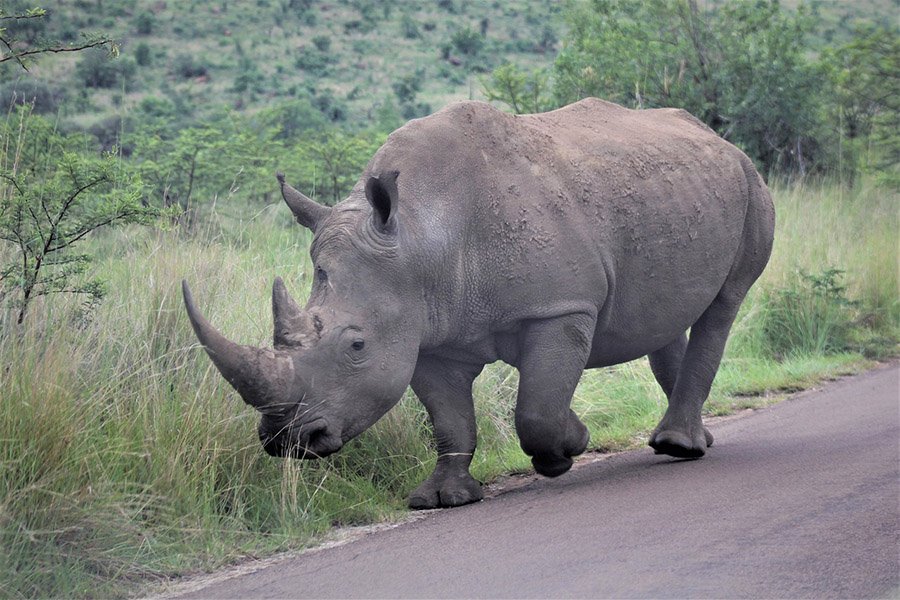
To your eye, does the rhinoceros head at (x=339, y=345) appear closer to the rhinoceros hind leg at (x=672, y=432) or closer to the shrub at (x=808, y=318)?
the rhinoceros hind leg at (x=672, y=432)

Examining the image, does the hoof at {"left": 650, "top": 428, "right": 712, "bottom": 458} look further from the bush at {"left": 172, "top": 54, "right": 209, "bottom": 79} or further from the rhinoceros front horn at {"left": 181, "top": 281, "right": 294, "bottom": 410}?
the bush at {"left": 172, "top": 54, "right": 209, "bottom": 79}

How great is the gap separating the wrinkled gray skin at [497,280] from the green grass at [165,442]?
44 cm

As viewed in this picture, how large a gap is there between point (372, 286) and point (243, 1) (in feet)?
109

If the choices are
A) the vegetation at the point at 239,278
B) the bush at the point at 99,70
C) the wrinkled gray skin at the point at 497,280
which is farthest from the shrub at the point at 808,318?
the bush at the point at 99,70

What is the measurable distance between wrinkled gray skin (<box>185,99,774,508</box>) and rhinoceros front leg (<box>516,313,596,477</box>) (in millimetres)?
10

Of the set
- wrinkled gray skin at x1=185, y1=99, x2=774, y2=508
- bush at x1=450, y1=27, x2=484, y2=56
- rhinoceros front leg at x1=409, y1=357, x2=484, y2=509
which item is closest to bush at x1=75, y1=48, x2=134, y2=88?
bush at x1=450, y1=27, x2=484, y2=56

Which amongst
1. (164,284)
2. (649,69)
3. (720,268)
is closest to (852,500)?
(720,268)

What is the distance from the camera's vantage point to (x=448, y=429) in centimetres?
659

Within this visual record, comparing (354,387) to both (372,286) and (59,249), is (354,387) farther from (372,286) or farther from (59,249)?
(59,249)

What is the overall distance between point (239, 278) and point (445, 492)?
85.2 inches

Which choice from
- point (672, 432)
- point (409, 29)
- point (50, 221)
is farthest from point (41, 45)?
point (409, 29)

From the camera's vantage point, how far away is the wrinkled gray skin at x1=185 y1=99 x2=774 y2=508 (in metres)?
5.70

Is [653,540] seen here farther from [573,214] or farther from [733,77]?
[733,77]

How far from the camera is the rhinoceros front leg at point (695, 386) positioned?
7.51 meters
